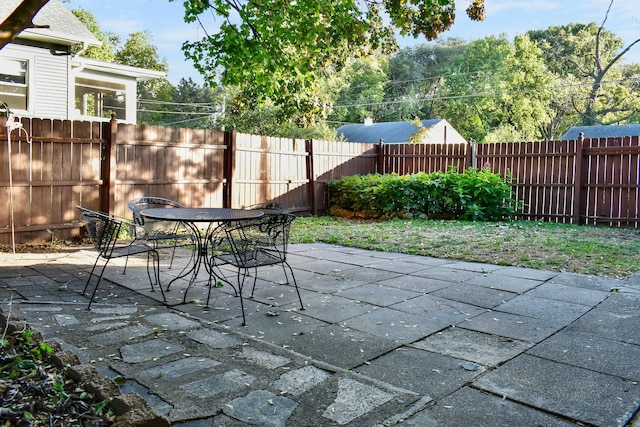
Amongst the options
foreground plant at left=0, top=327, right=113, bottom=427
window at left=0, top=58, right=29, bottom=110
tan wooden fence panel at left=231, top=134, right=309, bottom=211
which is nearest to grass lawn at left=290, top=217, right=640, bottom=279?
tan wooden fence panel at left=231, top=134, right=309, bottom=211

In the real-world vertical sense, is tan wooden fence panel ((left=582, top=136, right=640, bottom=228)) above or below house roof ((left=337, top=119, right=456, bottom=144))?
below

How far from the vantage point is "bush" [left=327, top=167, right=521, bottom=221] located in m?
9.77

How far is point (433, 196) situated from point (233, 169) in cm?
394

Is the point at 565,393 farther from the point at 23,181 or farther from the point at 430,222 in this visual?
the point at 430,222

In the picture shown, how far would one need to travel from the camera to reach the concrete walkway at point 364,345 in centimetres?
215

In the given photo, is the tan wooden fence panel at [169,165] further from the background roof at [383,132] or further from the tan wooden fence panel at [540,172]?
the background roof at [383,132]

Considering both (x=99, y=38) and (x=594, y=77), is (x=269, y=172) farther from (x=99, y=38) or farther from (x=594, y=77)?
(x=594, y=77)

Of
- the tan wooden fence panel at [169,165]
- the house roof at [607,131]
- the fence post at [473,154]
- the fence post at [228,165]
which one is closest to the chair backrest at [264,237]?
the tan wooden fence panel at [169,165]

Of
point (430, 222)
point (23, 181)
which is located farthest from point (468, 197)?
point (23, 181)

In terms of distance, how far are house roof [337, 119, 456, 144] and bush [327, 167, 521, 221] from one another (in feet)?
43.8

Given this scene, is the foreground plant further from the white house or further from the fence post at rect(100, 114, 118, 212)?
the white house

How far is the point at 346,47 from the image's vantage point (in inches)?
328

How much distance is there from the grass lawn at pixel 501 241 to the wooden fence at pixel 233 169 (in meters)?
0.81

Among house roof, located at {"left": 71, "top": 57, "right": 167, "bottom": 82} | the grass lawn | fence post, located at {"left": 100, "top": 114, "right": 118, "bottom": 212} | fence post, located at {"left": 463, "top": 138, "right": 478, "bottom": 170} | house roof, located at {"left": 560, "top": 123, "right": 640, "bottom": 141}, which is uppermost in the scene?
house roof, located at {"left": 71, "top": 57, "right": 167, "bottom": 82}
